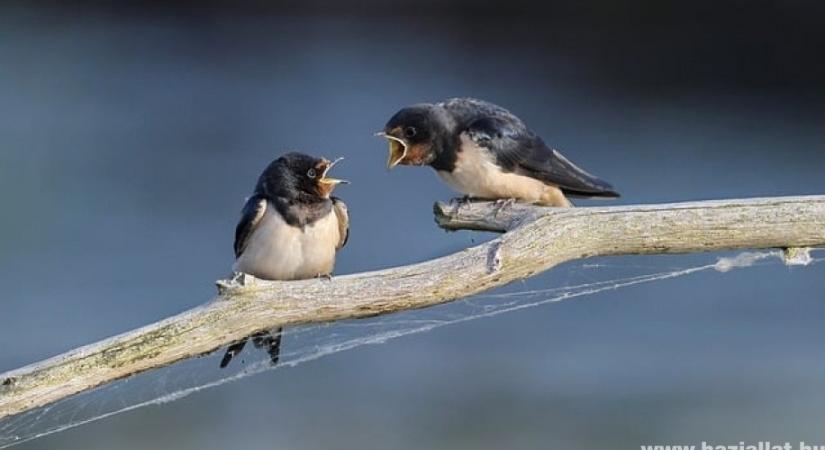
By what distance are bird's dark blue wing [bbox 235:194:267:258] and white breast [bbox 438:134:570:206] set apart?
408 millimetres

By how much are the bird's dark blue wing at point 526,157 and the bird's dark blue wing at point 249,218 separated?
46 cm

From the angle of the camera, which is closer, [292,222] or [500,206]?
[500,206]

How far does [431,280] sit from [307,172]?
2.28ft

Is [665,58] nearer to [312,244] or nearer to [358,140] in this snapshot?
[358,140]

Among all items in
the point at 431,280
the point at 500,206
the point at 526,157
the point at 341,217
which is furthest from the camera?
the point at 526,157

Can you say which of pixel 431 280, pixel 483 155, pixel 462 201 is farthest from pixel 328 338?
A: pixel 431 280

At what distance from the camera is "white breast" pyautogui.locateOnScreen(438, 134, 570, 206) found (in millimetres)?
2846

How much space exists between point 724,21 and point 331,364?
6.46 ft

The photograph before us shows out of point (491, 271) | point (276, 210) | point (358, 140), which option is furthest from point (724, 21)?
point (491, 271)

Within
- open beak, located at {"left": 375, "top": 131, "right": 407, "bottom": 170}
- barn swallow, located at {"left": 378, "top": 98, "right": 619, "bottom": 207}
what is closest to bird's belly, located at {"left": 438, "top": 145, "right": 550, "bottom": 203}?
barn swallow, located at {"left": 378, "top": 98, "right": 619, "bottom": 207}

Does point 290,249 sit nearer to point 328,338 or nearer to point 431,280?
point 328,338

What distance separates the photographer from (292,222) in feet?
8.80

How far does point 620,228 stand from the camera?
84.1 inches

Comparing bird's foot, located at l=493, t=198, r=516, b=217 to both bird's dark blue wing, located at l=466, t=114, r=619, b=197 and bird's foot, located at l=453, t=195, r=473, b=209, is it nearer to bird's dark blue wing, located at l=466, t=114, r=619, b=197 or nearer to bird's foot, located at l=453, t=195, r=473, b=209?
bird's foot, located at l=453, t=195, r=473, b=209
